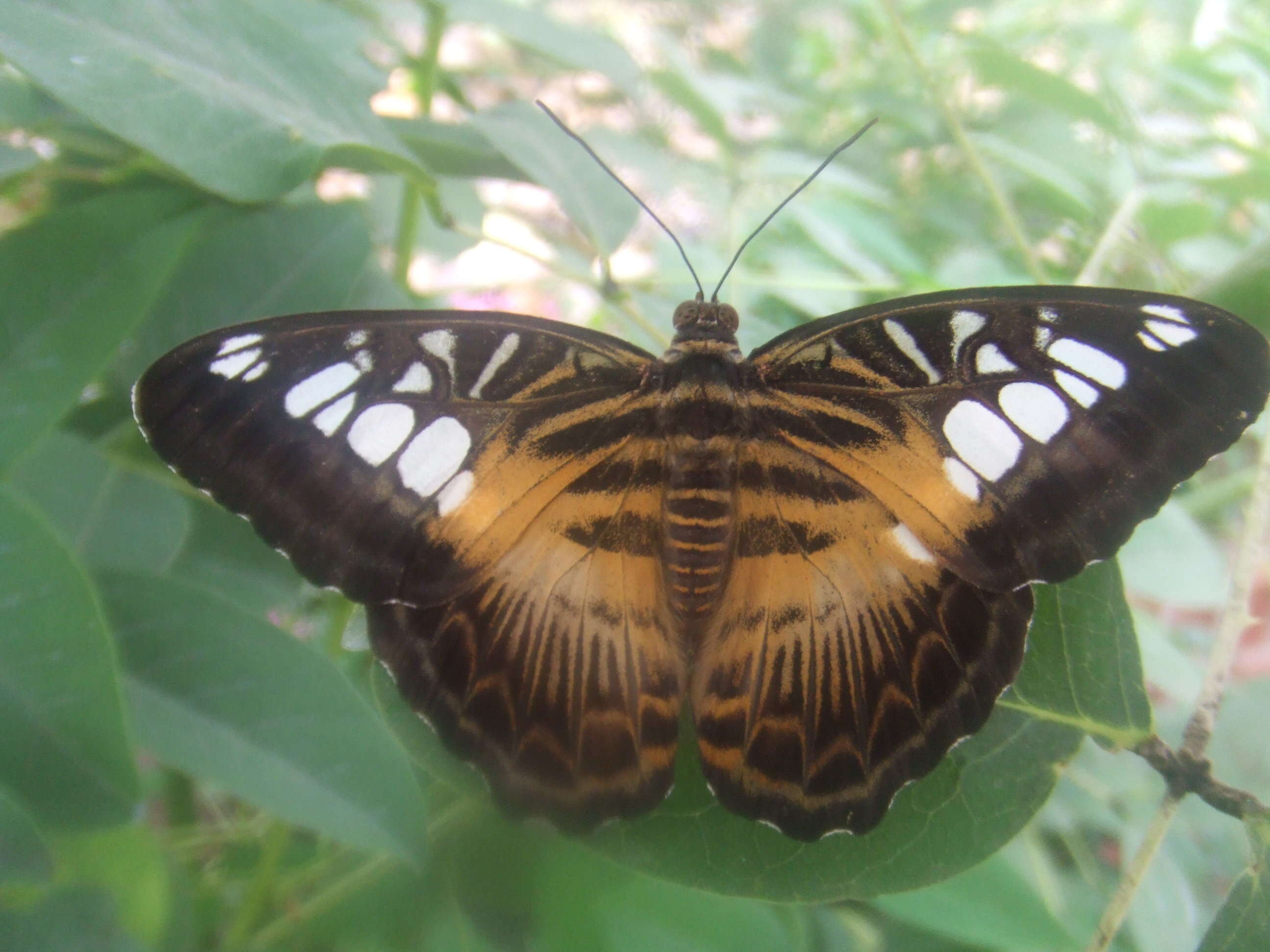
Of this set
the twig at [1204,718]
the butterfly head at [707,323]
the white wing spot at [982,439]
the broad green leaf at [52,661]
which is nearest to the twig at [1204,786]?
the twig at [1204,718]

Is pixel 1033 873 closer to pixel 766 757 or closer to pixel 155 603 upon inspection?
pixel 766 757

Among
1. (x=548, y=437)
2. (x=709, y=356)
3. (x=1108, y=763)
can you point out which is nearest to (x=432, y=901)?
(x=548, y=437)

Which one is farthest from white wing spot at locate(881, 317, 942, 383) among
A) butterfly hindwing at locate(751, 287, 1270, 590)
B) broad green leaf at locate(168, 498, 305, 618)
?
broad green leaf at locate(168, 498, 305, 618)

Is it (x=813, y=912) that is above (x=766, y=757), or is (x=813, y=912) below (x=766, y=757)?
below

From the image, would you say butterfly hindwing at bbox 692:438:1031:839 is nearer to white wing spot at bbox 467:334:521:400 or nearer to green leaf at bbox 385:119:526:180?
white wing spot at bbox 467:334:521:400

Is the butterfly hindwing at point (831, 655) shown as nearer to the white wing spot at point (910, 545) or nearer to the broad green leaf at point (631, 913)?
the white wing spot at point (910, 545)
